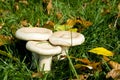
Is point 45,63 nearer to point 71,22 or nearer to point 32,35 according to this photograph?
point 32,35

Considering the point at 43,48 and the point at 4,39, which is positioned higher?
the point at 43,48

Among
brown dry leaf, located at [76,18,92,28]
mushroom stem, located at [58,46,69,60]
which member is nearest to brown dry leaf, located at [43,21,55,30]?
brown dry leaf, located at [76,18,92,28]

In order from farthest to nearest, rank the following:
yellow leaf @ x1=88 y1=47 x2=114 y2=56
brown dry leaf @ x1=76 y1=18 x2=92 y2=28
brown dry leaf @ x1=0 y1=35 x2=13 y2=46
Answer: brown dry leaf @ x1=76 y1=18 x2=92 y2=28
brown dry leaf @ x1=0 y1=35 x2=13 y2=46
yellow leaf @ x1=88 y1=47 x2=114 y2=56

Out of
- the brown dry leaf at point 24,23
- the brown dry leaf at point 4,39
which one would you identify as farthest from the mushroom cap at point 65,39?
the brown dry leaf at point 24,23

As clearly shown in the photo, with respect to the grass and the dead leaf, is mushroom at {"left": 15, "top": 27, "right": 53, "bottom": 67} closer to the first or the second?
the grass

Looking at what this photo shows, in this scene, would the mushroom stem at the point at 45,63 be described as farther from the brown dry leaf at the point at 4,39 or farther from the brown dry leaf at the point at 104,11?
the brown dry leaf at the point at 104,11

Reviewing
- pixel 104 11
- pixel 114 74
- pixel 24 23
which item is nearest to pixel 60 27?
pixel 24 23
